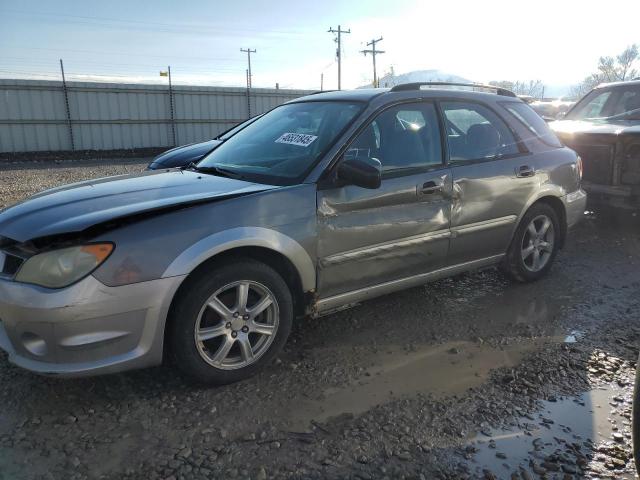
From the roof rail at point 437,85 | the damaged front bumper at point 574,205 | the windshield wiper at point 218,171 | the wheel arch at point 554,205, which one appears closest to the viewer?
the windshield wiper at point 218,171

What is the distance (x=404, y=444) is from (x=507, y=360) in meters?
1.18

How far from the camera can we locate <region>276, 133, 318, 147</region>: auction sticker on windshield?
3504 millimetres

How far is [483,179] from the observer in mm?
3971

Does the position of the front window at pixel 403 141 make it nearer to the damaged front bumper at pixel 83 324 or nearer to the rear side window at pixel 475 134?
the rear side window at pixel 475 134

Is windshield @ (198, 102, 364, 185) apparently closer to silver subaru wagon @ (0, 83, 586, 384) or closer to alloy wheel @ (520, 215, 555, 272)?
silver subaru wagon @ (0, 83, 586, 384)

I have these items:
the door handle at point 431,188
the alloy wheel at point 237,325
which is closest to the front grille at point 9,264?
the alloy wheel at point 237,325

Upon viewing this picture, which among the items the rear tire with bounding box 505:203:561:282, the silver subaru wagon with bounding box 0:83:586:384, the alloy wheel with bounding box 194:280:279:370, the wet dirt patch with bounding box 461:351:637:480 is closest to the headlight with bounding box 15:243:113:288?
the silver subaru wagon with bounding box 0:83:586:384

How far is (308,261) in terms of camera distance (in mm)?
3117

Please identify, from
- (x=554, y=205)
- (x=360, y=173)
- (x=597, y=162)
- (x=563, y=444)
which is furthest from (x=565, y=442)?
(x=597, y=162)

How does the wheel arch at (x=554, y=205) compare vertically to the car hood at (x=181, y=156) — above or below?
below

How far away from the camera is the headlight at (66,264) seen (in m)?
2.48

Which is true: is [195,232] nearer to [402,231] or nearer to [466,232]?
[402,231]

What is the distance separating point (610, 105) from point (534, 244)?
4155mm

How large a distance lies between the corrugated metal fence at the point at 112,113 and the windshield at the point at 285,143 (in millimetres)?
14792
